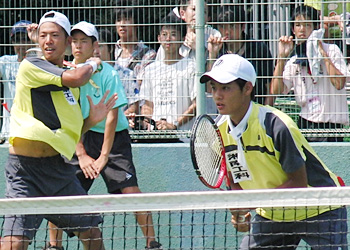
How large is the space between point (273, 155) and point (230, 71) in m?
0.52

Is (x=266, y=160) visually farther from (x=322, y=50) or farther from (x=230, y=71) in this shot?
(x=322, y=50)

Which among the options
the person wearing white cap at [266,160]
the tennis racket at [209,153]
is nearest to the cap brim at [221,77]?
the person wearing white cap at [266,160]

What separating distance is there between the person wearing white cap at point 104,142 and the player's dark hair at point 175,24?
603mm

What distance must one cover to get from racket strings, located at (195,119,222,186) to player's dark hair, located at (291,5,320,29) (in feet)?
7.09

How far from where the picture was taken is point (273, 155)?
4.74m

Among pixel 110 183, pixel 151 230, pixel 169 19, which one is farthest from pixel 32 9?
pixel 151 230

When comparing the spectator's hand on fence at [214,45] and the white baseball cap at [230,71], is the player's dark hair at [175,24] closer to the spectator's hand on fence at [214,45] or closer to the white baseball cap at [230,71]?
the spectator's hand on fence at [214,45]

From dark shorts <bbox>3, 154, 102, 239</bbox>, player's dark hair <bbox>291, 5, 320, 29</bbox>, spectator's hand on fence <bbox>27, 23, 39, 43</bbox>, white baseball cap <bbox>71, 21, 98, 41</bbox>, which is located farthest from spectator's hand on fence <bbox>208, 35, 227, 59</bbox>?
dark shorts <bbox>3, 154, 102, 239</bbox>

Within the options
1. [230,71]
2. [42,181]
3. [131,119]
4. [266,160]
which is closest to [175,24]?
[131,119]

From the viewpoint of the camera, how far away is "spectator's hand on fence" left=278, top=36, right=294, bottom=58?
6.64 m

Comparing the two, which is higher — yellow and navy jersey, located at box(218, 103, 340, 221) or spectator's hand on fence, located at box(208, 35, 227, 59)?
spectator's hand on fence, located at box(208, 35, 227, 59)

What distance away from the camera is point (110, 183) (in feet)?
21.3

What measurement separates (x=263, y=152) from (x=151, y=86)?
2246 mm

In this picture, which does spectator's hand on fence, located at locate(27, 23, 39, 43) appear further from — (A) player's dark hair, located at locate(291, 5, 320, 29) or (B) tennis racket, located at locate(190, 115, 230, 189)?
(B) tennis racket, located at locate(190, 115, 230, 189)
